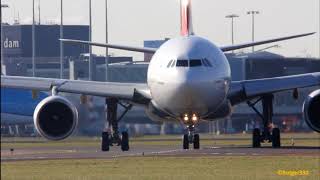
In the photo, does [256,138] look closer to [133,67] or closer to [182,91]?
[182,91]

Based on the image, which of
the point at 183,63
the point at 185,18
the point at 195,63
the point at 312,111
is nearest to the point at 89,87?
the point at 185,18

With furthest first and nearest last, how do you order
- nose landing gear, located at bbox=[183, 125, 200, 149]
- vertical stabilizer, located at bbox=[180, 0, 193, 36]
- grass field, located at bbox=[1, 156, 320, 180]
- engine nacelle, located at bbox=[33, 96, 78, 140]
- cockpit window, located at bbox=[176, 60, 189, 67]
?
vertical stabilizer, located at bbox=[180, 0, 193, 36]
nose landing gear, located at bbox=[183, 125, 200, 149]
engine nacelle, located at bbox=[33, 96, 78, 140]
cockpit window, located at bbox=[176, 60, 189, 67]
grass field, located at bbox=[1, 156, 320, 180]

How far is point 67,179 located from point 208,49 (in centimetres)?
1604

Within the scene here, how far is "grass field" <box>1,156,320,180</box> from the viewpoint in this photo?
100ft

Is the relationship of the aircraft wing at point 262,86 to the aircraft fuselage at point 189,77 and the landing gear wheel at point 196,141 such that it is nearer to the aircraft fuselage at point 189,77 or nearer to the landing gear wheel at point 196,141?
the landing gear wheel at point 196,141

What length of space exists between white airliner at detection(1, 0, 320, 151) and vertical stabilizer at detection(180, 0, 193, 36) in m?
0.04

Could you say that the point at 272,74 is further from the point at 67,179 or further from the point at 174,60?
the point at 67,179

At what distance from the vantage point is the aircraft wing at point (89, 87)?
4788 cm

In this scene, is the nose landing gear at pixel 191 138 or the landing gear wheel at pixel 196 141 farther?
the landing gear wheel at pixel 196 141

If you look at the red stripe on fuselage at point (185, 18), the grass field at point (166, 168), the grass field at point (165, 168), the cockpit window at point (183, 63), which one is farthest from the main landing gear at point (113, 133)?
the grass field at point (165, 168)

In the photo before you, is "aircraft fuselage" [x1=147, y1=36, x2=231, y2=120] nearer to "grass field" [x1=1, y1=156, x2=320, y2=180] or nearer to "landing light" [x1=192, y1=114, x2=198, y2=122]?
"landing light" [x1=192, y1=114, x2=198, y2=122]

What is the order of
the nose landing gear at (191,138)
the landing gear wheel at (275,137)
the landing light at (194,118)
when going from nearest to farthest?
the landing light at (194,118)
the nose landing gear at (191,138)
the landing gear wheel at (275,137)

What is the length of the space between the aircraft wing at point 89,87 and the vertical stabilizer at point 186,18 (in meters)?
3.30

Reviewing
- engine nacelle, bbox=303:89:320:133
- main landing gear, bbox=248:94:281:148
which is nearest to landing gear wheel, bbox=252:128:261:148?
main landing gear, bbox=248:94:281:148
